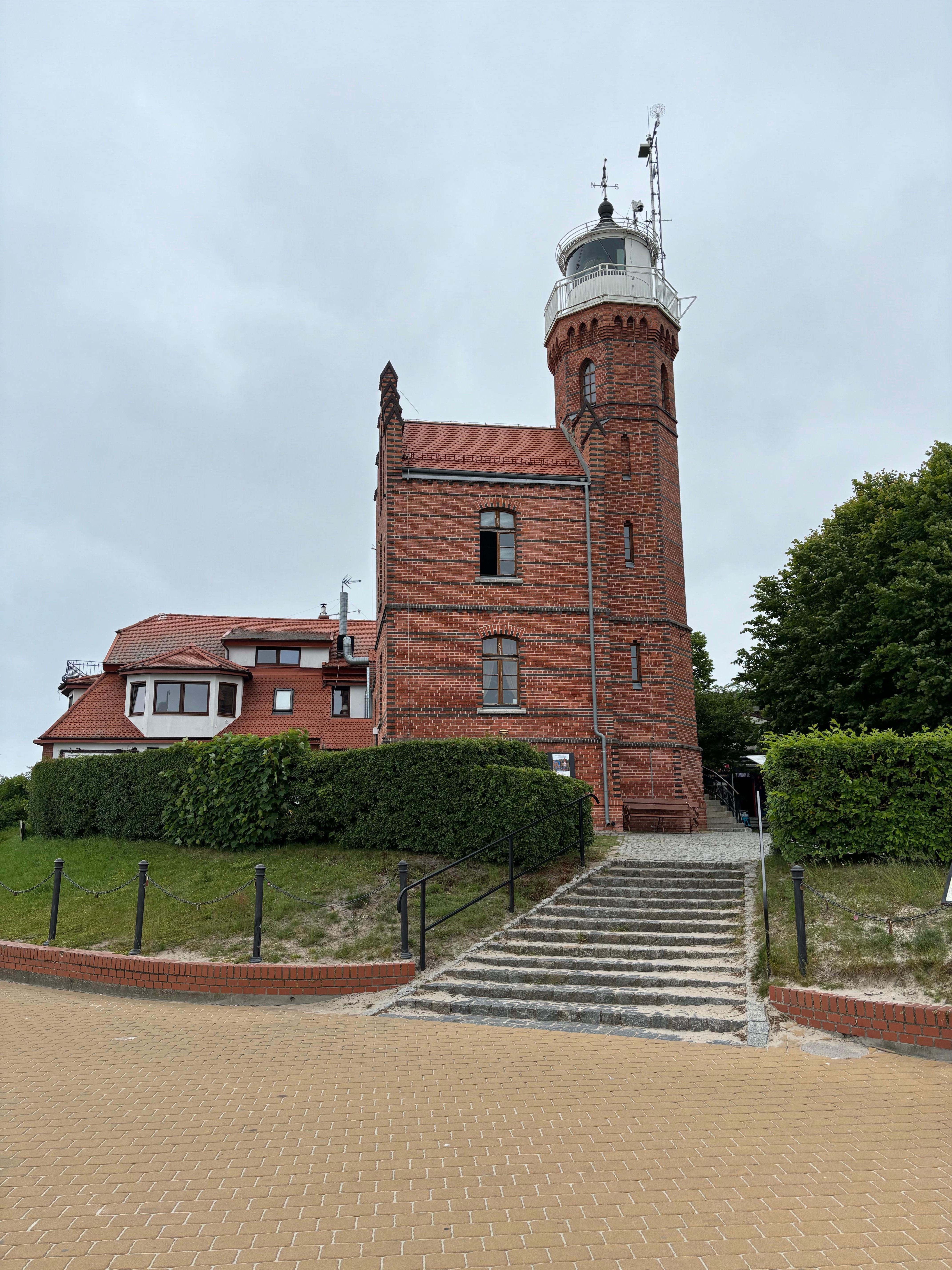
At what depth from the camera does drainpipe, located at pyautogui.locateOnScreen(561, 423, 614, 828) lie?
20.1m

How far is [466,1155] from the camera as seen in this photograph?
16.8 feet

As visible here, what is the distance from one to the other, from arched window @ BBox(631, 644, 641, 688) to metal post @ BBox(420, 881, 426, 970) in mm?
12975

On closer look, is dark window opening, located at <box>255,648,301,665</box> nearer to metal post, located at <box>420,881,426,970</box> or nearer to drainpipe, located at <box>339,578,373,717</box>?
drainpipe, located at <box>339,578,373,717</box>

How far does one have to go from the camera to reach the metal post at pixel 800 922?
818 centimetres

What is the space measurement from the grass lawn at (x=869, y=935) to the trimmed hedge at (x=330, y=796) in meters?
3.59

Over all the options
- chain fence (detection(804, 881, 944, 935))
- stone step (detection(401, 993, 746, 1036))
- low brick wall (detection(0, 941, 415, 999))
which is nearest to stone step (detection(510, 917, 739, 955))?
chain fence (detection(804, 881, 944, 935))

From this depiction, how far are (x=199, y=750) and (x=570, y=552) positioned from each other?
10.2m

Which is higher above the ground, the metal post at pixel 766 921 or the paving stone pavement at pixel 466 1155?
the metal post at pixel 766 921

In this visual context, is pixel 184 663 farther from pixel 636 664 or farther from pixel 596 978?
pixel 596 978

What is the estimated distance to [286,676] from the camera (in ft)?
104

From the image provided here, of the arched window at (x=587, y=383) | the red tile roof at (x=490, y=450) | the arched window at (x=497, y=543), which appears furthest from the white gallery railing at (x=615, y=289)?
the arched window at (x=497, y=543)

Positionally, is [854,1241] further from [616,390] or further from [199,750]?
[616,390]

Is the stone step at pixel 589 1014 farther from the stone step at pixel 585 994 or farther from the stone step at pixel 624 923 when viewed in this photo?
the stone step at pixel 624 923

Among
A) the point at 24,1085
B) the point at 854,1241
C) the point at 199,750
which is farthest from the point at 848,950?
the point at 199,750
